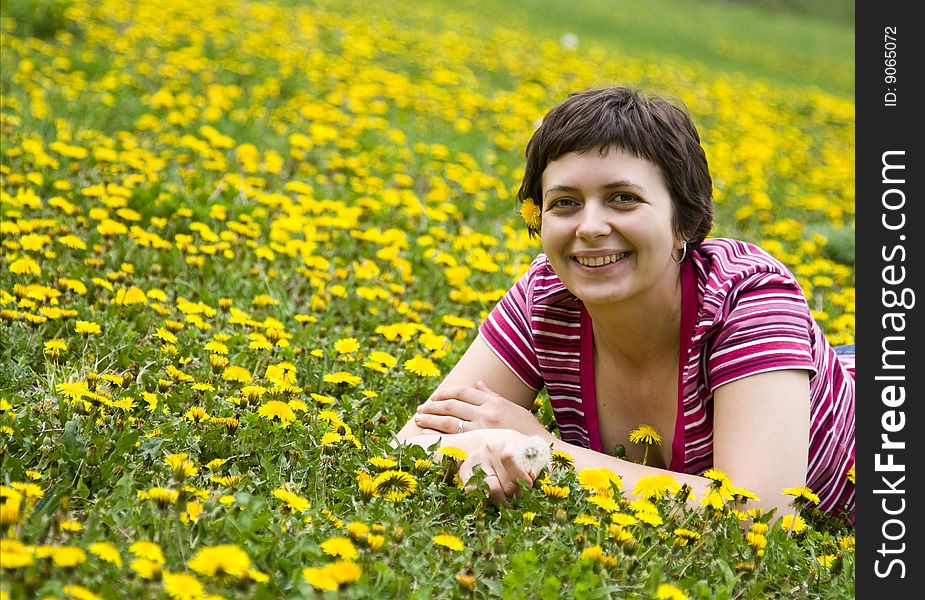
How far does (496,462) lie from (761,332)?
73cm

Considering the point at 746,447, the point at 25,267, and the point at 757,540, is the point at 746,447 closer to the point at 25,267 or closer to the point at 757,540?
the point at 757,540

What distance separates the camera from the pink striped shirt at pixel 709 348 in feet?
8.68

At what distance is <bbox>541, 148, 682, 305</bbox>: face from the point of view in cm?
259

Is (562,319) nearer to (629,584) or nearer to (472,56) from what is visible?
(629,584)

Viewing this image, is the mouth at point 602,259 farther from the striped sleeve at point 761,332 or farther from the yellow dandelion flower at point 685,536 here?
the yellow dandelion flower at point 685,536

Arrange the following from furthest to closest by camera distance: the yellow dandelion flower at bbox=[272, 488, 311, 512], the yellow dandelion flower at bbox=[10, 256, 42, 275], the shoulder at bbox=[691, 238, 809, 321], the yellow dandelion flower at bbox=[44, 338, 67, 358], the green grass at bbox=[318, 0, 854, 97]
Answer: the green grass at bbox=[318, 0, 854, 97]
the yellow dandelion flower at bbox=[10, 256, 42, 275]
the yellow dandelion flower at bbox=[44, 338, 67, 358]
the shoulder at bbox=[691, 238, 809, 321]
the yellow dandelion flower at bbox=[272, 488, 311, 512]

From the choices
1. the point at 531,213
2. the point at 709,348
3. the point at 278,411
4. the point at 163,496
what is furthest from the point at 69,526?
the point at 709,348

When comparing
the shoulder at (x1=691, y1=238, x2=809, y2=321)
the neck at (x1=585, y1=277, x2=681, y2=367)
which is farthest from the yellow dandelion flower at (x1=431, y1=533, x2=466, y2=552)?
the shoulder at (x1=691, y1=238, x2=809, y2=321)

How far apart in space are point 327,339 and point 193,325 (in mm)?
459

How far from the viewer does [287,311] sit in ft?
12.6

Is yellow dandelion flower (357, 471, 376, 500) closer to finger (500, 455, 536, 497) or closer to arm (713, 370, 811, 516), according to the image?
finger (500, 455, 536, 497)

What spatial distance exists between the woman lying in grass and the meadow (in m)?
0.13
